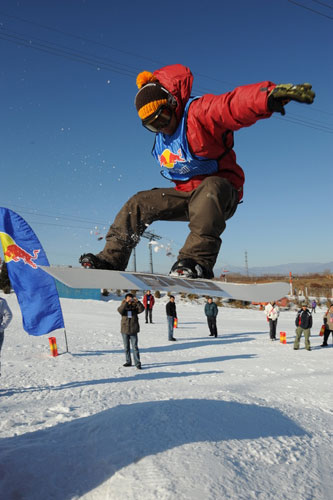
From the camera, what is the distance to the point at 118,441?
158 inches

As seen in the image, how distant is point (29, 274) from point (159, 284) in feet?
22.0

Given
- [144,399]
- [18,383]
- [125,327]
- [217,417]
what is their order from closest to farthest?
[217,417]
[144,399]
[18,383]
[125,327]

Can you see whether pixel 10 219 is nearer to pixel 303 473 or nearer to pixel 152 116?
pixel 152 116

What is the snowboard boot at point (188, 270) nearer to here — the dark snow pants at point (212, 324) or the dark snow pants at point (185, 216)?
the dark snow pants at point (185, 216)

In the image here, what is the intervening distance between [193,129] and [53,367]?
25.8 ft

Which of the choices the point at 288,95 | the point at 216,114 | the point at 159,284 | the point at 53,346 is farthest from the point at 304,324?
the point at 288,95

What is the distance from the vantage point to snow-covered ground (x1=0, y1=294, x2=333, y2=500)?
3.39 meters

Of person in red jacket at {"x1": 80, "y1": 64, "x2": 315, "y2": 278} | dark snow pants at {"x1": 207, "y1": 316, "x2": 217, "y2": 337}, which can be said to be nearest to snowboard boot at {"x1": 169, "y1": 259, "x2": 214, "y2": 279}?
person in red jacket at {"x1": 80, "y1": 64, "x2": 315, "y2": 278}

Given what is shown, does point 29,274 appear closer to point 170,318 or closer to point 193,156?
point 170,318

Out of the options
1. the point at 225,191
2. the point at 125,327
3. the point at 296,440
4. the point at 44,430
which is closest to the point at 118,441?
the point at 44,430

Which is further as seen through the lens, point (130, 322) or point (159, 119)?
point (130, 322)

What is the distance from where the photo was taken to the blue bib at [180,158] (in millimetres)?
2088

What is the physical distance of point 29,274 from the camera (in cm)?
786

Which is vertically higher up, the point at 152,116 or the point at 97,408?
the point at 152,116
